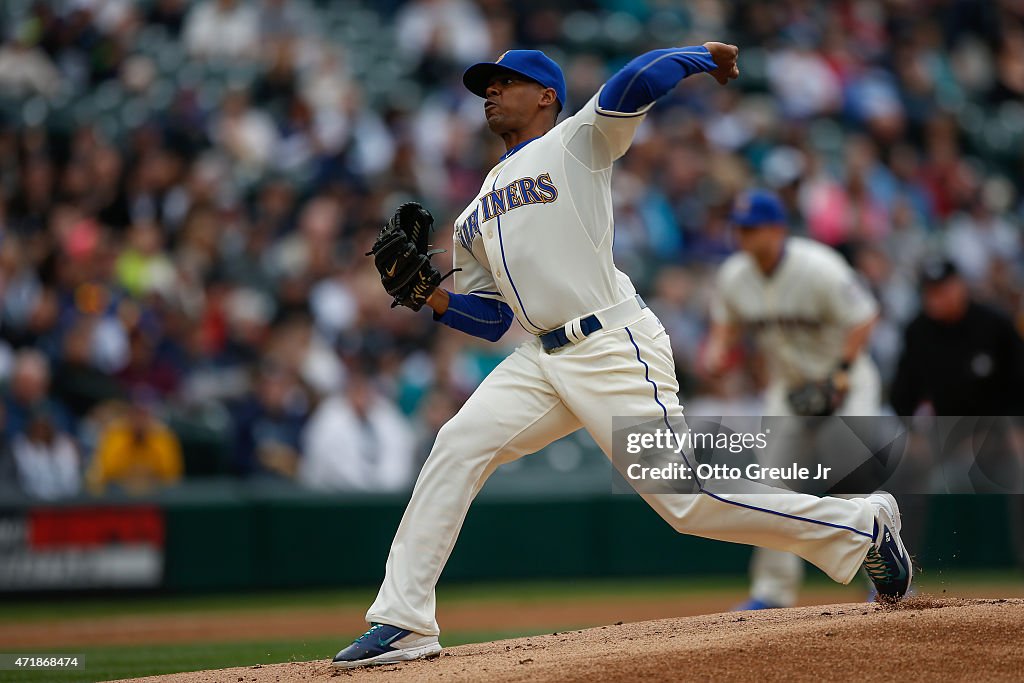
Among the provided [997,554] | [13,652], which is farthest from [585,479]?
[13,652]

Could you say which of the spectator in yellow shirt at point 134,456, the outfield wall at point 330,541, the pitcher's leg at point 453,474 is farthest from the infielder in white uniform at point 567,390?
the spectator in yellow shirt at point 134,456

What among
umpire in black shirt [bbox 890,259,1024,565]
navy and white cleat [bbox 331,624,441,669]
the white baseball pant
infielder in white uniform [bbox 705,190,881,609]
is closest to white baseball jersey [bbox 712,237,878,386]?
infielder in white uniform [bbox 705,190,881,609]

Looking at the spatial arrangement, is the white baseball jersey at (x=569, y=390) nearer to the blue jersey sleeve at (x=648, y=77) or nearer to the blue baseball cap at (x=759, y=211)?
the blue jersey sleeve at (x=648, y=77)

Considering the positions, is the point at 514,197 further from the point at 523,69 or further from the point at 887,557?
the point at 887,557

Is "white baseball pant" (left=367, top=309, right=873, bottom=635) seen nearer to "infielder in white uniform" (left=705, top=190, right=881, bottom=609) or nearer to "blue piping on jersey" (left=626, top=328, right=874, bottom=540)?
"blue piping on jersey" (left=626, top=328, right=874, bottom=540)

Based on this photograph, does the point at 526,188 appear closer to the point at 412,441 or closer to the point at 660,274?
the point at 412,441

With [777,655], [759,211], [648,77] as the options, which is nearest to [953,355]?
[759,211]
